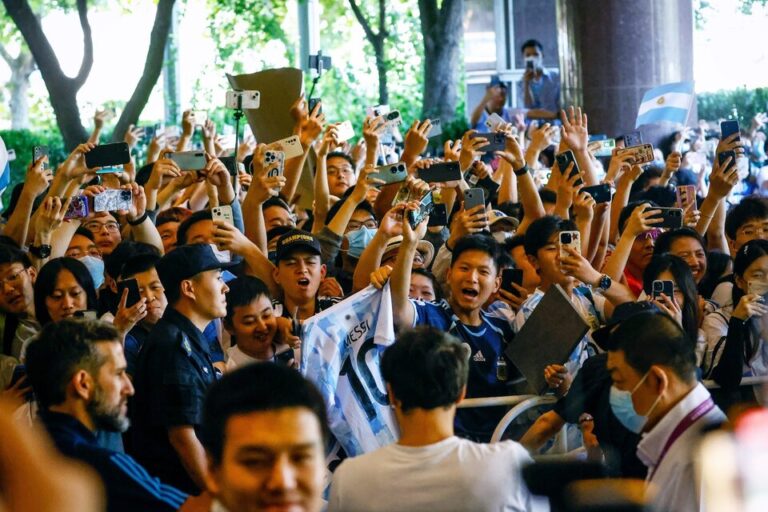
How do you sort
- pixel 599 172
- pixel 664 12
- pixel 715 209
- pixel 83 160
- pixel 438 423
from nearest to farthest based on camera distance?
pixel 438 423 < pixel 83 160 < pixel 715 209 < pixel 599 172 < pixel 664 12

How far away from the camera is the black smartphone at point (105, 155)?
7.83 m

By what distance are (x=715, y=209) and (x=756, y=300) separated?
262cm

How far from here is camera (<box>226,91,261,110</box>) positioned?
29.1 ft

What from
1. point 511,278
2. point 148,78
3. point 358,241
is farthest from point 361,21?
point 511,278

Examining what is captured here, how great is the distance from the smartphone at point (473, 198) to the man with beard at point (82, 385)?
3.31m

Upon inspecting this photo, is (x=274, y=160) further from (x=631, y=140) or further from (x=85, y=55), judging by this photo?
(x=85, y=55)

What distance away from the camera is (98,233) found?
26.9 ft

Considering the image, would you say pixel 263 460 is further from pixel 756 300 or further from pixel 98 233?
pixel 98 233

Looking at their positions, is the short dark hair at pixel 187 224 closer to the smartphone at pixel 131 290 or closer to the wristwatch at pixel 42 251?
the wristwatch at pixel 42 251

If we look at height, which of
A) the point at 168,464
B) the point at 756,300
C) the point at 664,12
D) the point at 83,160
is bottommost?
the point at 168,464

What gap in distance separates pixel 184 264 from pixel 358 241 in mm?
2207

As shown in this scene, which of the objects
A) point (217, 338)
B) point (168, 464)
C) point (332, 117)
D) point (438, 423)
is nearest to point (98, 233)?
point (217, 338)

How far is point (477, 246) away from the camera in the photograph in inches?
262

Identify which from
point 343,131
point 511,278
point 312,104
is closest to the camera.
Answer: point 511,278
